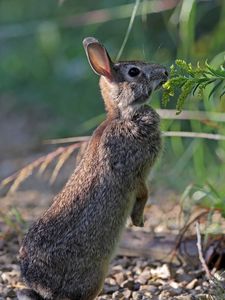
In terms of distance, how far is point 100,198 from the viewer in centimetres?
472

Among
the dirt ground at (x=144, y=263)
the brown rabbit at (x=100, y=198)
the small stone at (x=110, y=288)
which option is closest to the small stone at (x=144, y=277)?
the dirt ground at (x=144, y=263)

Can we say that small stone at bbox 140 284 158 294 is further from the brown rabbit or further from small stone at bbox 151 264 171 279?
the brown rabbit

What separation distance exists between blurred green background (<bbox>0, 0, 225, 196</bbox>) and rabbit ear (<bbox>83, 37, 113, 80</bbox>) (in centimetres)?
186

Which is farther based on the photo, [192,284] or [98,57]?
[192,284]

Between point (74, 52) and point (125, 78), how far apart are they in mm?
4435

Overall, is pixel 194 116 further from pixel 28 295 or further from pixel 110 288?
pixel 28 295

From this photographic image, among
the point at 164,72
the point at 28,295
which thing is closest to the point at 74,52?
the point at 164,72

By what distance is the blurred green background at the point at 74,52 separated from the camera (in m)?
7.60

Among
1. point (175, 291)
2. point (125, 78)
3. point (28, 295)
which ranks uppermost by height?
point (125, 78)

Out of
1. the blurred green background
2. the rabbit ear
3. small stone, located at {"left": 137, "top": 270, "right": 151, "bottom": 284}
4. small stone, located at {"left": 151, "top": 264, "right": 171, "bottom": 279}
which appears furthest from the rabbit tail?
the blurred green background

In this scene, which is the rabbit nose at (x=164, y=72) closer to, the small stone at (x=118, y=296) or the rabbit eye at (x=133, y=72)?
the rabbit eye at (x=133, y=72)

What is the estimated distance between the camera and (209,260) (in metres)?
5.29

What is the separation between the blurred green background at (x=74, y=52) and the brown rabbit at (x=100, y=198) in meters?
1.86

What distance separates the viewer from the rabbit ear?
503 centimetres
